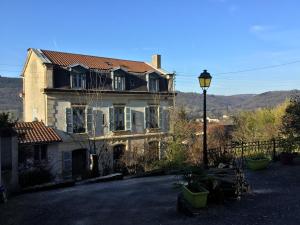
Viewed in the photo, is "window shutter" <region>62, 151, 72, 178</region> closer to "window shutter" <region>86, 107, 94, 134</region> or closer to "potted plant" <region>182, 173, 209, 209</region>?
"window shutter" <region>86, 107, 94, 134</region>

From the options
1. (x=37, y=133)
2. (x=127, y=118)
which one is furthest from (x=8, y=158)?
(x=127, y=118)

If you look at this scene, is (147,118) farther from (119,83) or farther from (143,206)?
(143,206)

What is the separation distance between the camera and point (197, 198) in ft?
A: 25.3

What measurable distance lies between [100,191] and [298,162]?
7598mm

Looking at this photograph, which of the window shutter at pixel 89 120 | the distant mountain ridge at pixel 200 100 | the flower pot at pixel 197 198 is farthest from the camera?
the distant mountain ridge at pixel 200 100

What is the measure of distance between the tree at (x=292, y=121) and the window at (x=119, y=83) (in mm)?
16024

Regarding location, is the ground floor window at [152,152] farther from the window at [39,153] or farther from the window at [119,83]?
the window at [39,153]

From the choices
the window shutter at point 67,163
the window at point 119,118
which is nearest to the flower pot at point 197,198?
the window shutter at point 67,163

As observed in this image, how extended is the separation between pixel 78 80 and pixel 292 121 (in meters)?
16.6

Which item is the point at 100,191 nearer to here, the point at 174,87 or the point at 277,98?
the point at 174,87

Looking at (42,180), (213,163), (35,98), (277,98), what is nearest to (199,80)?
(213,163)

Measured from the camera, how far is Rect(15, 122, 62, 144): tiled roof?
2247 cm

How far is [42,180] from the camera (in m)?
15.0

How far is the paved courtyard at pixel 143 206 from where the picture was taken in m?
7.46
